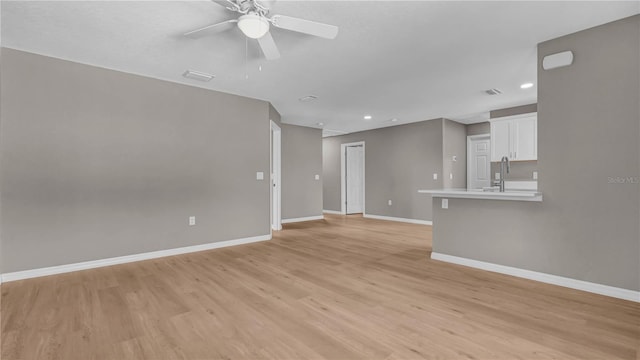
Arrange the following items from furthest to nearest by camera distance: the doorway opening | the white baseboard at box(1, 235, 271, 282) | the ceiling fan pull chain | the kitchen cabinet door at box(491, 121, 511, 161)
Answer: the doorway opening → the kitchen cabinet door at box(491, 121, 511, 161) → the white baseboard at box(1, 235, 271, 282) → the ceiling fan pull chain

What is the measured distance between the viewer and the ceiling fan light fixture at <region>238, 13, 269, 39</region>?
2141mm

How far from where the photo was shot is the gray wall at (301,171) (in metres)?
7.13

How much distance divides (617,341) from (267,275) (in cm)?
289

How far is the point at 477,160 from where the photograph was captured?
738cm

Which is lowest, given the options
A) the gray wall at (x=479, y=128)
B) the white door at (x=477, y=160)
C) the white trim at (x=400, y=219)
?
the white trim at (x=400, y=219)

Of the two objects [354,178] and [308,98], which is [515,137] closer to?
[308,98]

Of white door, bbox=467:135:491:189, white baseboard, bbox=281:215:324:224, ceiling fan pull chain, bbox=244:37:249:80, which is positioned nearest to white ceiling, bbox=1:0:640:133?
ceiling fan pull chain, bbox=244:37:249:80

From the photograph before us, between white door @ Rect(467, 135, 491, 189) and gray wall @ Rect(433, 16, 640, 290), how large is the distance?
450cm

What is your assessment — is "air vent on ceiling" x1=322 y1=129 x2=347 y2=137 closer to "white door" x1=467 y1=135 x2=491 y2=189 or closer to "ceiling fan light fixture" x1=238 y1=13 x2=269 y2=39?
"white door" x1=467 y1=135 x2=491 y2=189

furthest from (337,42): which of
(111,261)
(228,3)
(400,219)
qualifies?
(400,219)

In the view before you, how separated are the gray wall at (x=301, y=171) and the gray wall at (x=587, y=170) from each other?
15.7 feet

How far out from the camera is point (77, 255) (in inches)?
136

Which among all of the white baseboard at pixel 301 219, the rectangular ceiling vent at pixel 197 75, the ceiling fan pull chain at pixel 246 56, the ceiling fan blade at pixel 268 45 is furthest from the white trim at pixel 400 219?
the ceiling fan blade at pixel 268 45

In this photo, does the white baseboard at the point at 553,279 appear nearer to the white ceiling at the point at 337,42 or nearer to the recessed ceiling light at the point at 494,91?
the white ceiling at the point at 337,42
